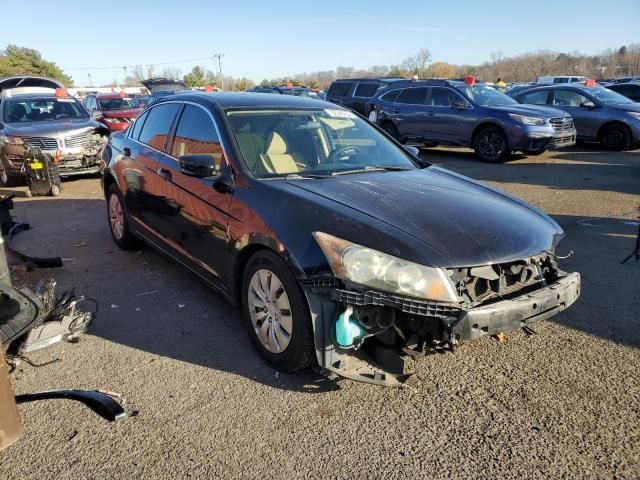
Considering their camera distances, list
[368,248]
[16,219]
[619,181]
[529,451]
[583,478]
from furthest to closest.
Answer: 1. [619,181]
2. [16,219]
3. [368,248]
4. [529,451]
5. [583,478]

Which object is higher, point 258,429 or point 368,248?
point 368,248

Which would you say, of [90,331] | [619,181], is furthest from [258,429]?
[619,181]

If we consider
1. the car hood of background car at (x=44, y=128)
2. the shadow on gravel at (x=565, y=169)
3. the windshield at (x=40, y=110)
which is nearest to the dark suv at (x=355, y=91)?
the shadow on gravel at (x=565, y=169)

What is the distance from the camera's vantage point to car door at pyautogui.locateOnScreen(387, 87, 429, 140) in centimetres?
1297

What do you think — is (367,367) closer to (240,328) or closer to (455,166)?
(240,328)

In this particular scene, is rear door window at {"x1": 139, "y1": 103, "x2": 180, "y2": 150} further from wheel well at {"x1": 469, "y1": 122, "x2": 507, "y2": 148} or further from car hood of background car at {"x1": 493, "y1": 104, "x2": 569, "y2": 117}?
car hood of background car at {"x1": 493, "y1": 104, "x2": 569, "y2": 117}

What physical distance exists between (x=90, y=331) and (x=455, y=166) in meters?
9.39

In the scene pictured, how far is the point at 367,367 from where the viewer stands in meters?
2.88

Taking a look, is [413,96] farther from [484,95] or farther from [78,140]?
[78,140]

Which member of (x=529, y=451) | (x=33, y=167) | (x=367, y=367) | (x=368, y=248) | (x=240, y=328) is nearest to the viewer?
(x=529, y=451)

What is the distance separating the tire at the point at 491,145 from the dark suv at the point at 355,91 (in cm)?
516

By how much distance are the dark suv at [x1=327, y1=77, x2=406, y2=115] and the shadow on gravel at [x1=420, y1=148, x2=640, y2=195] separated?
141 inches

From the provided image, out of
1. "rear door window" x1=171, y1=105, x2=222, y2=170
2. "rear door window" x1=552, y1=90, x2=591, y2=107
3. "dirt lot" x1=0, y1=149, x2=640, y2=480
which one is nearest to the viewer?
"dirt lot" x1=0, y1=149, x2=640, y2=480

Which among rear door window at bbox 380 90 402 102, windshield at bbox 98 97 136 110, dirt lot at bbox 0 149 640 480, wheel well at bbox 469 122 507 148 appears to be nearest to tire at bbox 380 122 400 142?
rear door window at bbox 380 90 402 102
